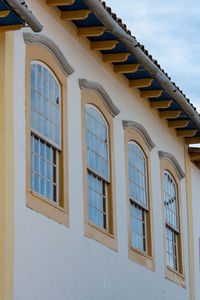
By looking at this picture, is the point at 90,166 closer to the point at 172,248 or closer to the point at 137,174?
the point at 137,174

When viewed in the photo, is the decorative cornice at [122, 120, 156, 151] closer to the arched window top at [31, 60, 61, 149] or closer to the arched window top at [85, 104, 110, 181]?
the arched window top at [85, 104, 110, 181]

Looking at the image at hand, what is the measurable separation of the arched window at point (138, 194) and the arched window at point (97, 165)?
3.71 ft

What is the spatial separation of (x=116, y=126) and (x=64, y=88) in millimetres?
2307

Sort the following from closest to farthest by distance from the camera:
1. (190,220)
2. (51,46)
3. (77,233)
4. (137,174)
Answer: (51,46) < (77,233) < (137,174) < (190,220)

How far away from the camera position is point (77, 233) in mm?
14242

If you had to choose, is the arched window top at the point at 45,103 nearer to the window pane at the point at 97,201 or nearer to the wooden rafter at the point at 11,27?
the wooden rafter at the point at 11,27

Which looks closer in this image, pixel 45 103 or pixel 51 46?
pixel 45 103

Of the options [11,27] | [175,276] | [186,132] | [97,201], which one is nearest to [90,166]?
[97,201]

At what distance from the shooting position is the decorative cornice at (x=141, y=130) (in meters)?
17.1

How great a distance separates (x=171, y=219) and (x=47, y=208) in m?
6.21

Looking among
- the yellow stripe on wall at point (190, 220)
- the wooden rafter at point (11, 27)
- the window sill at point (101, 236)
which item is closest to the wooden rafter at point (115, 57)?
the window sill at point (101, 236)

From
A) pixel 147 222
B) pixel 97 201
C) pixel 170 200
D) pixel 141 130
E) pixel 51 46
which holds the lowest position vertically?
pixel 97 201

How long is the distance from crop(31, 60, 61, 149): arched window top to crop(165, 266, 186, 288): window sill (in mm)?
5041

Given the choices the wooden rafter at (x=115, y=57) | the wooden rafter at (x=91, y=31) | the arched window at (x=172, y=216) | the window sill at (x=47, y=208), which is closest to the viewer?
the window sill at (x=47, y=208)
